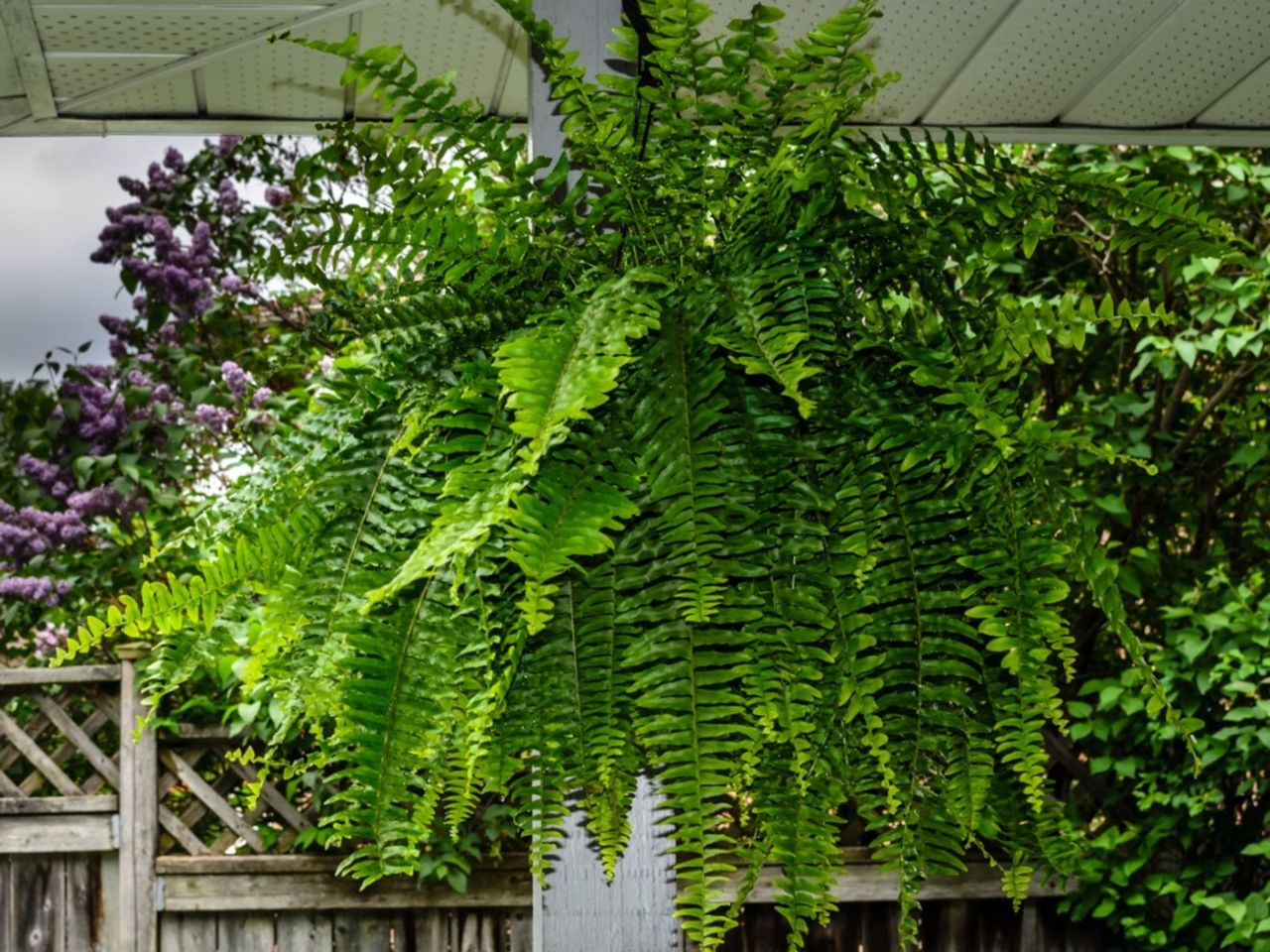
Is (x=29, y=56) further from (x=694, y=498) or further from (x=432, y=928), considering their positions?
(x=432, y=928)

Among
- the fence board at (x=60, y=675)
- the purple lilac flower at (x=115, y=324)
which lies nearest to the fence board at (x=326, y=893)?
the fence board at (x=60, y=675)

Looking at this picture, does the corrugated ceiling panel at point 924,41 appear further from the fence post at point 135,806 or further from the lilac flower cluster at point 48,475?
the lilac flower cluster at point 48,475

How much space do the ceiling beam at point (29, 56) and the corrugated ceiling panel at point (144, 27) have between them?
1cm

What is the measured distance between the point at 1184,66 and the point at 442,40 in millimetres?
1020

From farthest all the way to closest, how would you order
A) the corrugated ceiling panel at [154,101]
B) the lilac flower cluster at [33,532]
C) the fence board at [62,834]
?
the lilac flower cluster at [33,532]
the fence board at [62,834]
the corrugated ceiling panel at [154,101]

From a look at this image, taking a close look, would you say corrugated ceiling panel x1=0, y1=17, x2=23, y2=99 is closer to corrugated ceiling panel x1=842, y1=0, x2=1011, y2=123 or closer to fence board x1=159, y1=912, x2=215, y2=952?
corrugated ceiling panel x1=842, y1=0, x2=1011, y2=123

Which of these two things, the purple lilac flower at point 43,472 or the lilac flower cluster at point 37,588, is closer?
the lilac flower cluster at point 37,588

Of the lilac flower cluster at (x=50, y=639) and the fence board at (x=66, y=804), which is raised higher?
the lilac flower cluster at (x=50, y=639)

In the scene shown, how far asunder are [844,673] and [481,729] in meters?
0.22

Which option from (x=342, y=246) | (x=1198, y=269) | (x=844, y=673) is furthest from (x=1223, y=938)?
(x=342, y=246)

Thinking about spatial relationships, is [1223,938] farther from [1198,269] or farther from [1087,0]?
[1087,0]

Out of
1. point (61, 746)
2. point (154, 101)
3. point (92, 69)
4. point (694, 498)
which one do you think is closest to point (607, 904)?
point (694, 498)

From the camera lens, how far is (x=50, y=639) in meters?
3.40

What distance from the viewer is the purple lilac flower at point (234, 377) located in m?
3.20
